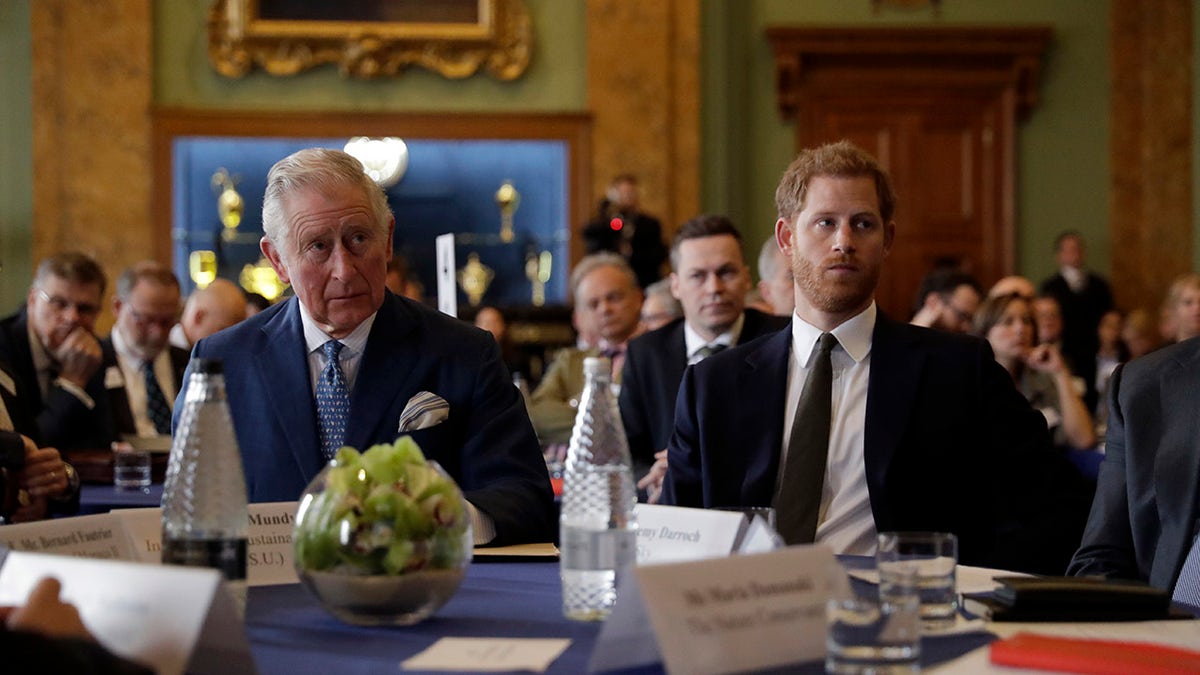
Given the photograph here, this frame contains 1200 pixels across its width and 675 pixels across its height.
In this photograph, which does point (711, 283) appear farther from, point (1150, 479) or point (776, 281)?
point (1150, 479)

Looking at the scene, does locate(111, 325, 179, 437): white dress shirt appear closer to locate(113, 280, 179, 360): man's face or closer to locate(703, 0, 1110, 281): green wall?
locate(113, 280, 179, 360): man's face

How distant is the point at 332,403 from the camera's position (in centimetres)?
272

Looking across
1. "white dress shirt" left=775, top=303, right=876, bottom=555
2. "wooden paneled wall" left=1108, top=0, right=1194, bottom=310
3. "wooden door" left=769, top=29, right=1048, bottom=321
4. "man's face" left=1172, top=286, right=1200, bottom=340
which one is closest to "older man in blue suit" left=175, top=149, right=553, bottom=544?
"white dress shirt" left=775, top=303, right=876, bottom=555

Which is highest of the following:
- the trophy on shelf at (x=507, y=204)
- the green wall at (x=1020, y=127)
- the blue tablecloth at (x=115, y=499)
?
the green wall at (x=1020, y=127)

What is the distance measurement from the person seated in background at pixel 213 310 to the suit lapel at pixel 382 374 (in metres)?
3.52

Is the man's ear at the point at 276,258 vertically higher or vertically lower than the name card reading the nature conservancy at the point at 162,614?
higher

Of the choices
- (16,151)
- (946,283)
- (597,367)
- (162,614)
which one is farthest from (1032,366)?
(16,151)

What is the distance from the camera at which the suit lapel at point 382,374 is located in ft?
8.73

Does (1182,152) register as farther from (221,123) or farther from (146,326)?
(146,326)

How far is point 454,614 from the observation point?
1775mm

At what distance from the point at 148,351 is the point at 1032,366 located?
144 inches

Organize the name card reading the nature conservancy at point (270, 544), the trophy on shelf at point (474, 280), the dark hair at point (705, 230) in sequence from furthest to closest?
the trophy on shelf at point (474, 280) → the dark hair at point (705, 230) → the name card reading the nature conservancy at point (270, 544)

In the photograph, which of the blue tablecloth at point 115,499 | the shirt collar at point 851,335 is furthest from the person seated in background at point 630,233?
the shirt collar at point 851,335

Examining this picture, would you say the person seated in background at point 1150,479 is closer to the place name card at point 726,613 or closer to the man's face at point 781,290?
the place name card at point 726,613
